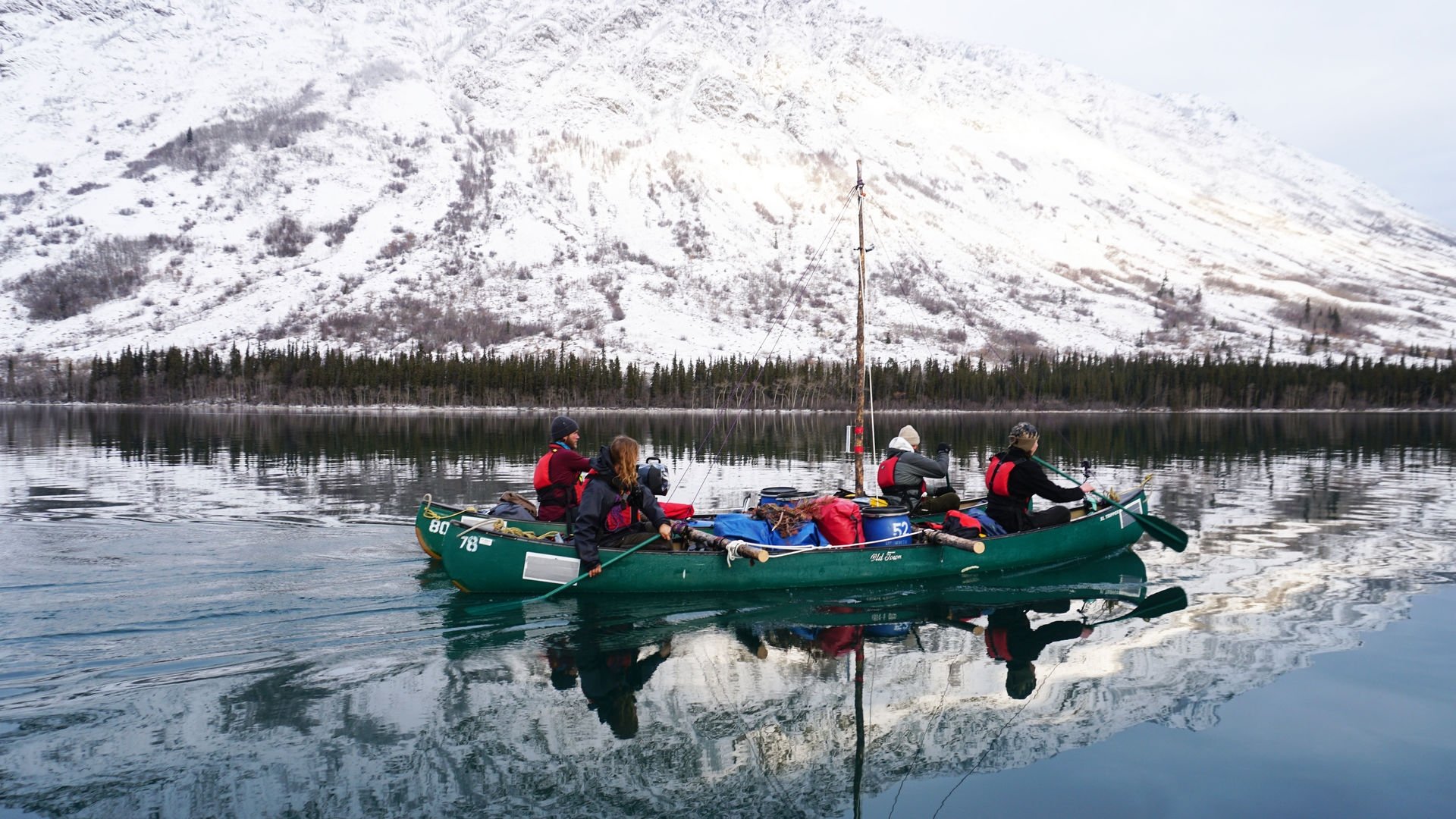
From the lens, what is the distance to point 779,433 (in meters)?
75.3

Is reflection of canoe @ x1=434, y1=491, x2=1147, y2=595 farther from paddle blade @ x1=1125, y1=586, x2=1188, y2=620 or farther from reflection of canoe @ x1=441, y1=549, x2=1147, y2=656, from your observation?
paddle blade @ x1=1125, y1=586, x2=1188, y2=620

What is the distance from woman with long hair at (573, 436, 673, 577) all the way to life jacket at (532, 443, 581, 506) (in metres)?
1.27

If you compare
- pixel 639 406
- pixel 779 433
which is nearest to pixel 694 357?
pixel 639 406

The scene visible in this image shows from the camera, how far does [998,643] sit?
1356cm

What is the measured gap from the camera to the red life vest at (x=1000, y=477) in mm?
18031

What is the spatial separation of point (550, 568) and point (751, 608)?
3.38m

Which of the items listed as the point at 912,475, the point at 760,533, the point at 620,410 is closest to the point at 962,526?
the point at 912,475

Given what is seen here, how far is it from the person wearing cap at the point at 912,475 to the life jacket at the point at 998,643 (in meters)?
4.84

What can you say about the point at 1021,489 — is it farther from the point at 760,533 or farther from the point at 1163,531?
the point at 760,533

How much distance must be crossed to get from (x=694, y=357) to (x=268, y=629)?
544ft

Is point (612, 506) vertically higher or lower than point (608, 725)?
higher

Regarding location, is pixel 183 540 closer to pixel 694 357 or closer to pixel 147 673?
pixel 147 673

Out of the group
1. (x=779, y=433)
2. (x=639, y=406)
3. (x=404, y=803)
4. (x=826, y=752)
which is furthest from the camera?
(x=639, y=406)

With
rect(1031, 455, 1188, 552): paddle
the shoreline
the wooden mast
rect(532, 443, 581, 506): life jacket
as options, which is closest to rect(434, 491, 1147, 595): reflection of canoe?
rect(532, 443, 581, 506): life jacket
